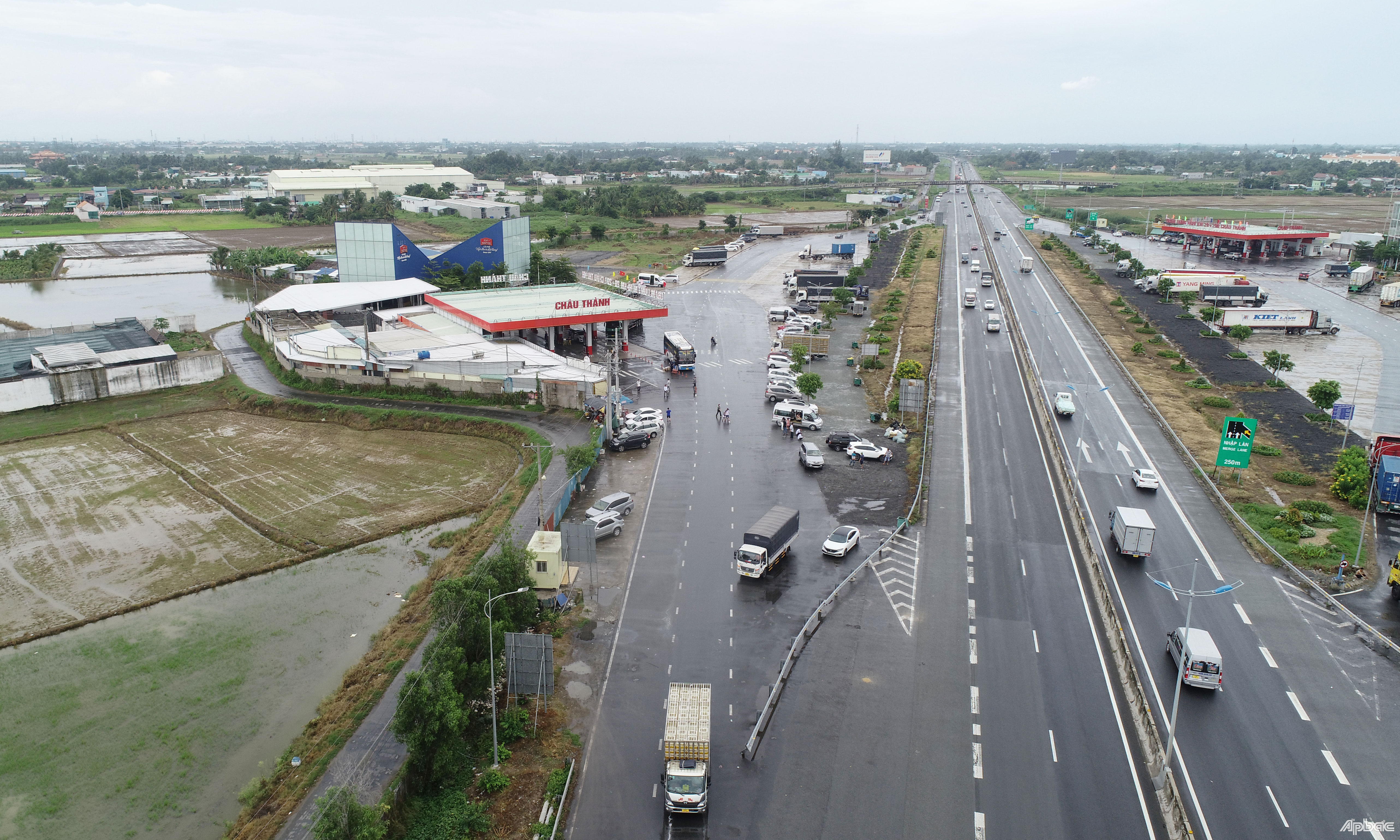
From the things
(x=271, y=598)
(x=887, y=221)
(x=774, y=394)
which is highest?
(x=887, y=221)

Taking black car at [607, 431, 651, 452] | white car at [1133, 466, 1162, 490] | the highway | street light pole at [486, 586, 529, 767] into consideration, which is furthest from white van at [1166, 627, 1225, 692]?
black car at [607, 431, 651, 452]

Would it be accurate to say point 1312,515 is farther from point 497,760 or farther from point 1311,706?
point 497,760

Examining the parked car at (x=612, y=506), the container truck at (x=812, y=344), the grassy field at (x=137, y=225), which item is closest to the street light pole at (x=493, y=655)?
the parked car at (x=612, y=506)

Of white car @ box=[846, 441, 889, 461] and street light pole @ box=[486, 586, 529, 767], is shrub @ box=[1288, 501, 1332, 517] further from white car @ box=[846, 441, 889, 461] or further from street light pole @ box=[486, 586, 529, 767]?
street light pole @ box=[486, 586, 529, 767]

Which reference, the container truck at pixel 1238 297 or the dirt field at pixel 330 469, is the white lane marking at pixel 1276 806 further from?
the container truck at pixel 1238 297

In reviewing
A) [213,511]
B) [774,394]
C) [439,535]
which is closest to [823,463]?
[774,394]
